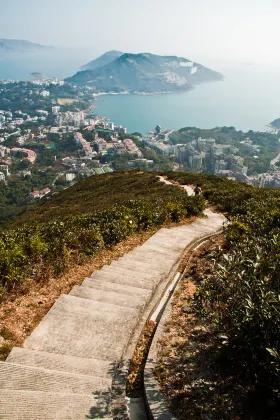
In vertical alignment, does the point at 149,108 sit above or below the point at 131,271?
above

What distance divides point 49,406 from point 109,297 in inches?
81.6

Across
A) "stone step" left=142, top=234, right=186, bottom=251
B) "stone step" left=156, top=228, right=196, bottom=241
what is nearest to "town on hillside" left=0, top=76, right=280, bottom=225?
"stone step" left=156, top=228, right=196, bottom=241

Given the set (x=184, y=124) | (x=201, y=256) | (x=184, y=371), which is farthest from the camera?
(x=184, y=124)

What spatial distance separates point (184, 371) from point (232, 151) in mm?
102270

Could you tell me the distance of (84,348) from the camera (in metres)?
3.28

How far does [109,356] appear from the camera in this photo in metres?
3.22

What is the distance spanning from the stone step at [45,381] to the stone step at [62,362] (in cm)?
18

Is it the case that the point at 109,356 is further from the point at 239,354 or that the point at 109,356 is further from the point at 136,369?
the point at 239,354

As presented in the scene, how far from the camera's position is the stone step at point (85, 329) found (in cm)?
326

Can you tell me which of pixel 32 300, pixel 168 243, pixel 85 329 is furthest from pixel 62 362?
pixel 168 243

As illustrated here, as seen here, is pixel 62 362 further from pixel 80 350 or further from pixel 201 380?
pixel 201 380

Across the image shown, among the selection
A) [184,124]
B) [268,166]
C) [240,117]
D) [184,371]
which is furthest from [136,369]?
[240,117]

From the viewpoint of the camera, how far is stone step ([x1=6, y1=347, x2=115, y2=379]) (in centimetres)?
290

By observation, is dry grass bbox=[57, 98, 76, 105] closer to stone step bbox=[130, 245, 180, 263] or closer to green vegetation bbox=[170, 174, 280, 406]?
stone step bbox=[130, 245, 180, 263]
